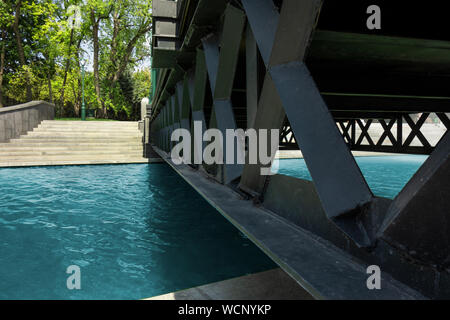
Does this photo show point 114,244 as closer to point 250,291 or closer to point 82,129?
point 250,291

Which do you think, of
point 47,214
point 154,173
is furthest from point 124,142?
point 47,214

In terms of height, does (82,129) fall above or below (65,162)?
above

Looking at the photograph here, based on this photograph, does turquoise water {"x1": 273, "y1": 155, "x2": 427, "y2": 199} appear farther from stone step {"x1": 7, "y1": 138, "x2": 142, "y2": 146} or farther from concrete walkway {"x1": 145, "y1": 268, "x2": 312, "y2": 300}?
stone step {"x1": 7, "y1": 138, "x2": 142, "y2": 146}

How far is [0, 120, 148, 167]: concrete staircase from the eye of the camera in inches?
663

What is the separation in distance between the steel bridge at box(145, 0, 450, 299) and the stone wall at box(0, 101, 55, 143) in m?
19.1

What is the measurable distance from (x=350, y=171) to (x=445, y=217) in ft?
1.62

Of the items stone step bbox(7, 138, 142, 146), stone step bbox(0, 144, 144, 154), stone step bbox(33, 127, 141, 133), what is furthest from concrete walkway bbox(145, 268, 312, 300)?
stone step bbox(33, 127, 141, 133)

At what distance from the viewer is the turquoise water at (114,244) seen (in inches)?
145

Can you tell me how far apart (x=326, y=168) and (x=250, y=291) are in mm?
1856

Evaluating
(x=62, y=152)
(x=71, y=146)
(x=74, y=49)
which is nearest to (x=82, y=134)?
(x=71, y=146)

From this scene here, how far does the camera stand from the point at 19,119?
19.6 meters

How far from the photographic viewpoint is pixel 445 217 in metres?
1.23

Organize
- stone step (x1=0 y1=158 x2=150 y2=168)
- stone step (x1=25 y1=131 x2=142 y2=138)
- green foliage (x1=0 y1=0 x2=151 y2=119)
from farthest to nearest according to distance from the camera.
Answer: green foliage (x1=0 y1=0 x2=151 y2=119), stone step (x1=25 y1=131 x2=142 y2=138), stone step (x1=0 y1=158 x2=150 y2=168)

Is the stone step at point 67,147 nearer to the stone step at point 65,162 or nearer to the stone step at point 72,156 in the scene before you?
the stone step at point 72,156
